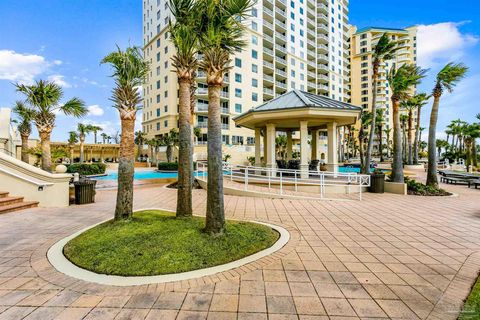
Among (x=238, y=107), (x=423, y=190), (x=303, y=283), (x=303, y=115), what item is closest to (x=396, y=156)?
(x=423, y=190)

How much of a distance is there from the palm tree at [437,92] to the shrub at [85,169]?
28.5 metres

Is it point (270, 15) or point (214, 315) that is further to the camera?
point (270, 15)

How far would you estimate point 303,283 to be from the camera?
344 cm

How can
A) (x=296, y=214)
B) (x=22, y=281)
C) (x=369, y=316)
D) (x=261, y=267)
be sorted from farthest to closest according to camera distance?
(x=296, y=214) → (x=261, y=267) → (x=22, y=281) → (x=369, y=316)

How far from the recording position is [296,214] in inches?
A: 303

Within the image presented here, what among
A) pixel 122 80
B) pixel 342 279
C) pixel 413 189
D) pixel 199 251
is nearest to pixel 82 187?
pixel 122 80

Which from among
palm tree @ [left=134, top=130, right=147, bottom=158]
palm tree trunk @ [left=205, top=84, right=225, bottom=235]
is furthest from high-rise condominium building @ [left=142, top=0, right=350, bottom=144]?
palm tree trunk @ [left=205, top=84, right=225, bottom=235]

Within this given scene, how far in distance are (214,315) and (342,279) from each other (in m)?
2.12

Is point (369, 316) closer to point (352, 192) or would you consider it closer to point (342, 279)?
point (342, 279)

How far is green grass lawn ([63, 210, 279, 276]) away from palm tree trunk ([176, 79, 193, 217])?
0.58m

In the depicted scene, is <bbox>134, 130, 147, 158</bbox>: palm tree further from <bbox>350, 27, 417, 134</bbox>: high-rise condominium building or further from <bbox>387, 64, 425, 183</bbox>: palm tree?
<bbox>350, 27, 417, 134</bbox>: high-rise condominium building

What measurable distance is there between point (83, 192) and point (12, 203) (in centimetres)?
218

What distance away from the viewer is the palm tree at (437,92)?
1314cm

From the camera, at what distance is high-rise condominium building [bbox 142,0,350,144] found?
4041 centimetres
